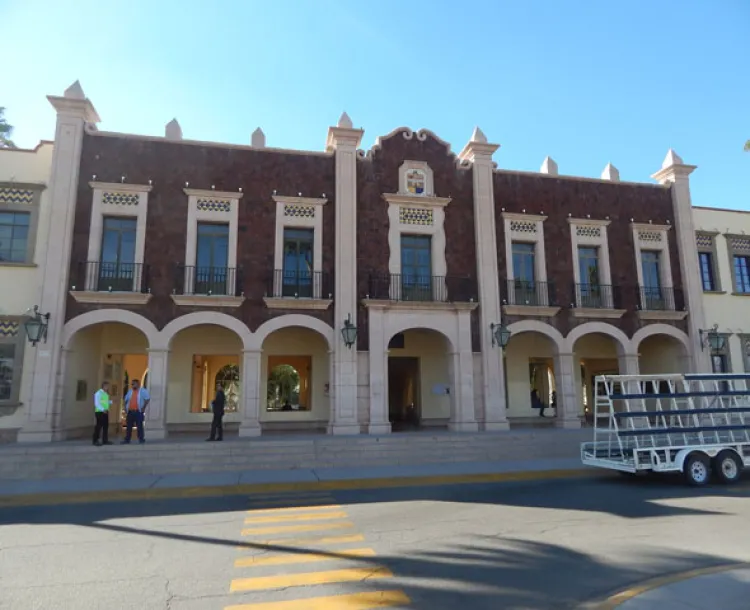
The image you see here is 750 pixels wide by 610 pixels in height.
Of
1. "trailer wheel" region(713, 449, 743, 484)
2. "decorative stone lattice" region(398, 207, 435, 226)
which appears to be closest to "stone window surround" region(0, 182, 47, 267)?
"decorative stone lattice" region(398, 207, 435, 226)

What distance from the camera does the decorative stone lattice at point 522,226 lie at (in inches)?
775

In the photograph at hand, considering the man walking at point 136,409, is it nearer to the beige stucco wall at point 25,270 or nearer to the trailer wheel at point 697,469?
the beige stucco wall at point 25,270

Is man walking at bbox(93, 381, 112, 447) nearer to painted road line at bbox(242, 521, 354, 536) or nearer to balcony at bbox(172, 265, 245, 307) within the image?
balcony at bbox(172, 265, 245, 307)

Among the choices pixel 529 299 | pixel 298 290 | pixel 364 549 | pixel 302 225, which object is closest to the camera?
pixel 364 549

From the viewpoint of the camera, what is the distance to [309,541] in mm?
7156

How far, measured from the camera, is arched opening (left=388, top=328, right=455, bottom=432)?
1978 centimetres

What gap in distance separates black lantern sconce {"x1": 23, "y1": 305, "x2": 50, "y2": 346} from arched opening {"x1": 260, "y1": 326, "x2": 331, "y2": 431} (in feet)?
21.8

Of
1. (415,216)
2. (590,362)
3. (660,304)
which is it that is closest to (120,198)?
(415,216)

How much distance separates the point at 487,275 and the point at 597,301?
4681 millimetres

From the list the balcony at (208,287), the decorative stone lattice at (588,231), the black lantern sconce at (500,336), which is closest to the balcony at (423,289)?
the black lantern sconce at (500,336)

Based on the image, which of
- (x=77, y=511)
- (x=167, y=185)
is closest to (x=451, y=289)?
(x=167, y=185)

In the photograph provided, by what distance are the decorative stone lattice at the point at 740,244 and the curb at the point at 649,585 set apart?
20.1 metres

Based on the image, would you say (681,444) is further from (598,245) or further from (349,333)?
(598,245)

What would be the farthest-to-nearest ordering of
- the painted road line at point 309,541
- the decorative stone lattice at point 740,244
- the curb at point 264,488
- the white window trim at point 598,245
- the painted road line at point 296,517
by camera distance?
the decorative stone lattice at point 740,244
the white window trim at point 598,245
the curb at point 264,488
the painted road line at point 296,517
the painted road line at point 309,541
